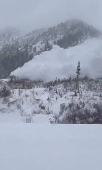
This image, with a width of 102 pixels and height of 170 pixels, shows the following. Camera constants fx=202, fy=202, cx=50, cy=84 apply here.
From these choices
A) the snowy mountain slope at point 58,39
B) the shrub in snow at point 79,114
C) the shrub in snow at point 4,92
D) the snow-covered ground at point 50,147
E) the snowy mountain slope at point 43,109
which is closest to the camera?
the snow-covered ground at point 50,147

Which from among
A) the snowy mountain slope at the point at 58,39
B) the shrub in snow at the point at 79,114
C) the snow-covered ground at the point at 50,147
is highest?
the snowy mountain slope at the point at 58,39

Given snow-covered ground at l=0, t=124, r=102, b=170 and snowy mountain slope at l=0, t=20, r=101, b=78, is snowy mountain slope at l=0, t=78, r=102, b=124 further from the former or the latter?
snowy mountain slope at l=0, t=20, r=101, b=78

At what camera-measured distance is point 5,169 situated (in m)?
4.95

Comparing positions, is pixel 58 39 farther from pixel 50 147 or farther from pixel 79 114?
pixel 50 147

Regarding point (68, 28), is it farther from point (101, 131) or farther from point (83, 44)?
point (101, 131)

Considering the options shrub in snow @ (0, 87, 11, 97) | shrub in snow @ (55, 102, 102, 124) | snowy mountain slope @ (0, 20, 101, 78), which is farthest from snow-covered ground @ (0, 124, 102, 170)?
snowy mountain slope @ (0, 20, 101, 78)

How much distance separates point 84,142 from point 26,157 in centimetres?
204

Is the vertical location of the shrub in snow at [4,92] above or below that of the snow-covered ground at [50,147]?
above

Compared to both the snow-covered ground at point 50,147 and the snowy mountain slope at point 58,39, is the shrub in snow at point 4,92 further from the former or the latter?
the snowy mountain slope at point 58,39

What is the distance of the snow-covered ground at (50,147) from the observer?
5.21 meters

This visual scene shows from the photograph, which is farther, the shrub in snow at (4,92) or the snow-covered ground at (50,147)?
the shrub in snow at (4,92)

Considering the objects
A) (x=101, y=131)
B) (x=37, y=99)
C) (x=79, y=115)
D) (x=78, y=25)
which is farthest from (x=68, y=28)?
(x=101, y=131)

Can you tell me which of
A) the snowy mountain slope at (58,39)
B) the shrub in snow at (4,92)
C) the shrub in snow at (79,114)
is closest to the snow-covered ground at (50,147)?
the shrub in snow at (79,114)

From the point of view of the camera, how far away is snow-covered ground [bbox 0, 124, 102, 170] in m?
5.21
